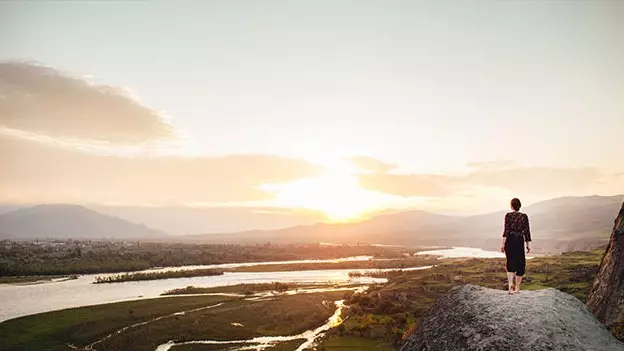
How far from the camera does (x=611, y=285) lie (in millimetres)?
19797

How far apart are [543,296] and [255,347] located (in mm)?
50406

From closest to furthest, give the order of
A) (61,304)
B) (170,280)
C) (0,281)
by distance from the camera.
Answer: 1. (61,304)
2. (0,281)
3. (170,280)

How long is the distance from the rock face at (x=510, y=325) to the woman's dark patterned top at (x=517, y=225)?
97.0 inches

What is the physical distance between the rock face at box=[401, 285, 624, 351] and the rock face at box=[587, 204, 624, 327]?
8053 millimetres

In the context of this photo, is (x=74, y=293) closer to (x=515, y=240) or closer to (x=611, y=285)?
(x=611, y=285)

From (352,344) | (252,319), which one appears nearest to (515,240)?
(352,344)

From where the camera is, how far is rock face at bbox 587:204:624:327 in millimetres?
18359

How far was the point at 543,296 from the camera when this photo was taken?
39.3 feet

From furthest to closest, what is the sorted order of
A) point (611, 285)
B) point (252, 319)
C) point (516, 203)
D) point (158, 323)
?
point (252, 319), point (158, 323), point (611, 285), point (516, 203)

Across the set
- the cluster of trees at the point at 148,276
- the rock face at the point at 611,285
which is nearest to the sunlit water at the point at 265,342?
the rock face at the point at 611,285

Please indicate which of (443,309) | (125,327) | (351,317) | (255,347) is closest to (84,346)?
(125,327)

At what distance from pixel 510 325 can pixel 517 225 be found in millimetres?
5466

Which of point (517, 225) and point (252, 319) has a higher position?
point (517, 225)

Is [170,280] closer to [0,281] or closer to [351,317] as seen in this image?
[0,281]
